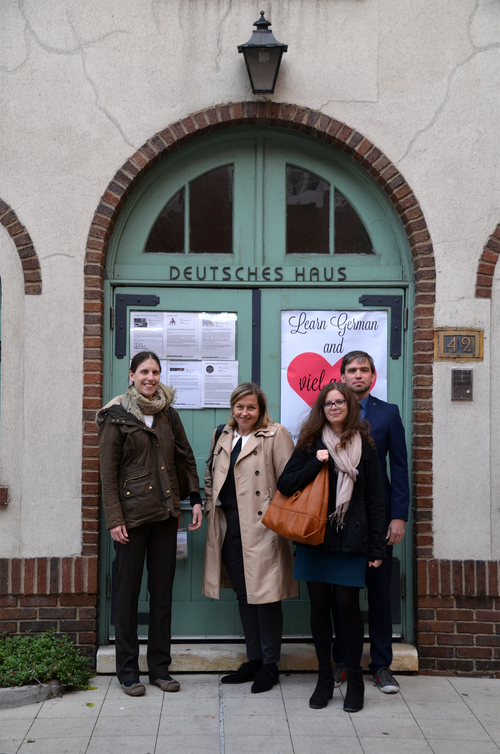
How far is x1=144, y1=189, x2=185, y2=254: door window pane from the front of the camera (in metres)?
4.94

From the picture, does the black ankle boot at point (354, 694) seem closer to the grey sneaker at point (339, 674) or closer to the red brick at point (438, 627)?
the grey sneaker at point (339, 674)

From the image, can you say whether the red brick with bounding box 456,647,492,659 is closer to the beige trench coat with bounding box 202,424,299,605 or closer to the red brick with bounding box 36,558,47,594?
the beige trench coat with bounding box 202,424,299,605

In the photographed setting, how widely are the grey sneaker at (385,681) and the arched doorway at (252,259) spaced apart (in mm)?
513

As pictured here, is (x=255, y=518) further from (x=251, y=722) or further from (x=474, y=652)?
(x=474, y=652)

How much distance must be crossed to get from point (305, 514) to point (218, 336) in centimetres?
157

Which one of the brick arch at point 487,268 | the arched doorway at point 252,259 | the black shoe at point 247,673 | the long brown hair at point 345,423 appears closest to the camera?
the long brown hair at point 345,423

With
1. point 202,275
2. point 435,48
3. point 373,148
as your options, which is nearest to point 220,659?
point 202,275

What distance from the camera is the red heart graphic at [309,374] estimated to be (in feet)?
16.0

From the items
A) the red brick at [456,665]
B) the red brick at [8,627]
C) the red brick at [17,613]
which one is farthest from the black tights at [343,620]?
the red brick at [8,627]

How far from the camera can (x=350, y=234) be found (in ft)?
16.3

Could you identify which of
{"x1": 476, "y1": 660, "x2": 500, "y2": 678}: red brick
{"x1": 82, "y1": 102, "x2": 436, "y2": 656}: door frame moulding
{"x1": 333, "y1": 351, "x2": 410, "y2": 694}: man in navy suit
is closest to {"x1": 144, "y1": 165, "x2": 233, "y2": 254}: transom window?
{"x1": 82, "y1": 102, "x2": 436, "y2": 656}: door frame moulding

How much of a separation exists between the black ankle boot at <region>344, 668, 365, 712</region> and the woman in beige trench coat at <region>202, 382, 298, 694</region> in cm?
50

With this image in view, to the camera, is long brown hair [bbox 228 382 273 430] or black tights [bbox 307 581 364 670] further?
long brown hair [bbox 228 382 273 430]

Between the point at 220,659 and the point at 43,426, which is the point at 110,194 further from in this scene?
the point at 220,659
